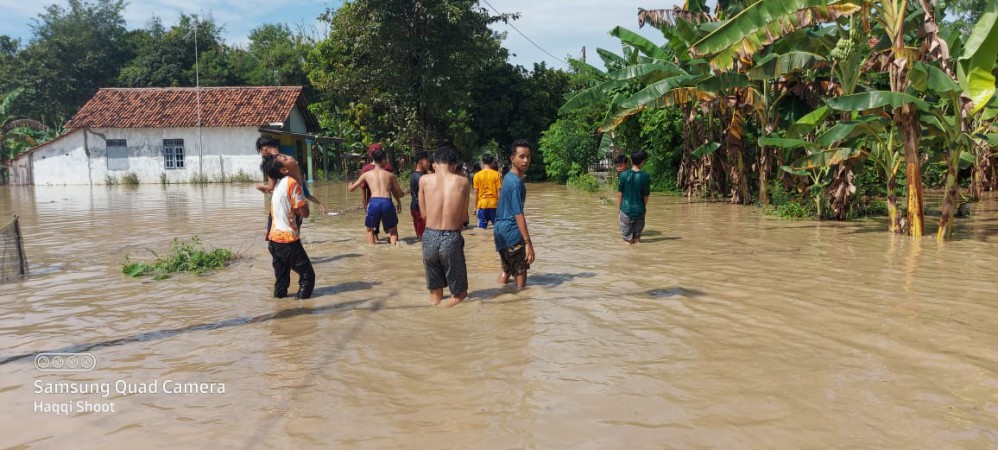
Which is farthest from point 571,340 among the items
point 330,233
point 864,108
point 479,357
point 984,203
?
point 984,203

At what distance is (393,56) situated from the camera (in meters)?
27.2

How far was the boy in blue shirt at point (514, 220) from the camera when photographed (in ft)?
22.7

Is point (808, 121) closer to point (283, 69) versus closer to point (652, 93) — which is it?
point (652, 93)

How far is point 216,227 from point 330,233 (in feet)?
9.53

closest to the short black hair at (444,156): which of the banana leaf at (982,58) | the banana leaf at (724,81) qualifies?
the banana leaf at (982,58)

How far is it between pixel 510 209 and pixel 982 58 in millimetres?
6574

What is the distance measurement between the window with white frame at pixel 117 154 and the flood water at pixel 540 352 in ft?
89.0

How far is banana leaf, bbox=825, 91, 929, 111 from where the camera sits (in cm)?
930

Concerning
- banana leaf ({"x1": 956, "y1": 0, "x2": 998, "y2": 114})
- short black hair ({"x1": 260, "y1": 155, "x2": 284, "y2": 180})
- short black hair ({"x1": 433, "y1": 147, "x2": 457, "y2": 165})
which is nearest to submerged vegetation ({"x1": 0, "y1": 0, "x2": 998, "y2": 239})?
banana leaf ({"x1": 956, "y1": 0, "x2": 998, "y2": 114})

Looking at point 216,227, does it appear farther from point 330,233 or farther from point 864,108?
point 864,108

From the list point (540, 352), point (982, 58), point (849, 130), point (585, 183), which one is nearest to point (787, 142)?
point (849, 130)

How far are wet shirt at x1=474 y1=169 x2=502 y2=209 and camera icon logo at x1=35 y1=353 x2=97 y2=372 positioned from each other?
6352 mm

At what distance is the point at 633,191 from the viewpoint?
996 cm

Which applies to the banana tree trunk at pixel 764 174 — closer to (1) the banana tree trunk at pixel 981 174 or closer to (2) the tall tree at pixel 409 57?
(1) the banana tree trunk at pixel 981 174
